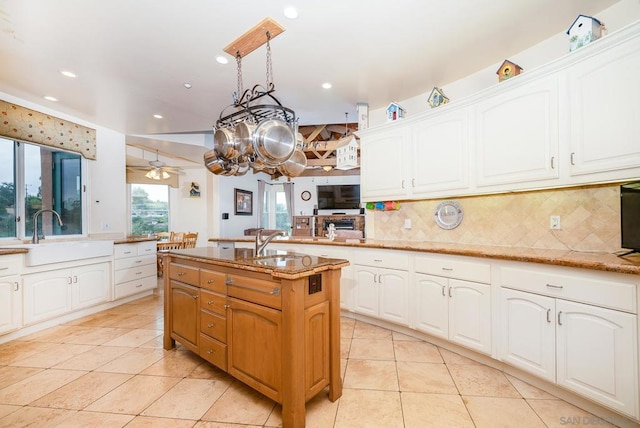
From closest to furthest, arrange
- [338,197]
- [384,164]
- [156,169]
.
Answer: [384,164] → [156,169] → [338,197]

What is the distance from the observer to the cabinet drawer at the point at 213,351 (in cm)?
180

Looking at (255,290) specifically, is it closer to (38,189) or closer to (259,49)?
(259,49)

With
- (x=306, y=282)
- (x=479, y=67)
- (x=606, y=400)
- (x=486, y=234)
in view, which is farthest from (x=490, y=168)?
(x=306, y=282)

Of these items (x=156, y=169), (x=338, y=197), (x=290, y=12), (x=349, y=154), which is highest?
(x=290, y=12)

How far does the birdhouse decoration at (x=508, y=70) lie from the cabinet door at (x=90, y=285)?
4845mm

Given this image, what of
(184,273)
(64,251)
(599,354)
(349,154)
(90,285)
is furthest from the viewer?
(349,154)

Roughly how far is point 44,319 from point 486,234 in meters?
4.63

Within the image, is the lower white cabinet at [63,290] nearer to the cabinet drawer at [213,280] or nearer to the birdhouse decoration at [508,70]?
the cabinet drawer at [213,280]

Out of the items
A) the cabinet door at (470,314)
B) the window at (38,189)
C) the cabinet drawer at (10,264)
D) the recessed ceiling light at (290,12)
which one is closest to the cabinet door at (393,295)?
the cabinet door at (470,314)

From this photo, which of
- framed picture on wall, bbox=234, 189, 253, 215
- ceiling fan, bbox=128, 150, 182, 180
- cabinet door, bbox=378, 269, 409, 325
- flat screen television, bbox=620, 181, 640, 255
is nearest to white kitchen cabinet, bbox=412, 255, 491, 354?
cabinet door, bbox=378, 269, 409, 325

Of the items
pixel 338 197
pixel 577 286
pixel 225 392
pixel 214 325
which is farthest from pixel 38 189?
pixel 338 197

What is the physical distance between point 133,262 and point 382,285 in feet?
11.6

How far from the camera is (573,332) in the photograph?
1546 millimetres

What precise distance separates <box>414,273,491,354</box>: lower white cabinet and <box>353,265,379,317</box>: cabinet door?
0.46 metres
